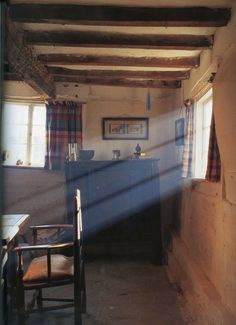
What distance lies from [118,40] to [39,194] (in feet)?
8.08

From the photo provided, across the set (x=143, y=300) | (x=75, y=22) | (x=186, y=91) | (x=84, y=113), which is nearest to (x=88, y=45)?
(x=75, y=22)

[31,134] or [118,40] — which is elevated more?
[118,40]

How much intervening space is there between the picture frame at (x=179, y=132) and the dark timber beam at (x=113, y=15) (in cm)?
177

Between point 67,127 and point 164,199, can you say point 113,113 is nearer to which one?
point 67,127

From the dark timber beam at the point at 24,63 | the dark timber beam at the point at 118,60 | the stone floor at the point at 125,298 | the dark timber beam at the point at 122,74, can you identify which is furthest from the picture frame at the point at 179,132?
the dark timber beam at the point at 24,63

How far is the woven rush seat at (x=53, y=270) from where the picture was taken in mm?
2173

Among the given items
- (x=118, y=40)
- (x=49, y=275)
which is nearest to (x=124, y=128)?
(x=118, y=40)

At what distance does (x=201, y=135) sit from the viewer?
3365 mm

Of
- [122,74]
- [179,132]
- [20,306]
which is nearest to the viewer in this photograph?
[20,306]

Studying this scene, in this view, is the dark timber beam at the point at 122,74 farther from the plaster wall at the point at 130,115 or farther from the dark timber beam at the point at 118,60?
the plaster wall at the point at 130,115

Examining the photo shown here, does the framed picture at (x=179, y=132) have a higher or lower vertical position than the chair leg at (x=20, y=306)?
higher

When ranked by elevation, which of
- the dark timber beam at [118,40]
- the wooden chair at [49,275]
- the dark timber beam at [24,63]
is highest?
the dark timber beam at [118,40]

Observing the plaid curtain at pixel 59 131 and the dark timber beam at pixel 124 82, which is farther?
the plaid curtain at pixel 59 131

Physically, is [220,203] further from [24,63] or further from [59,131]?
[59,131]
